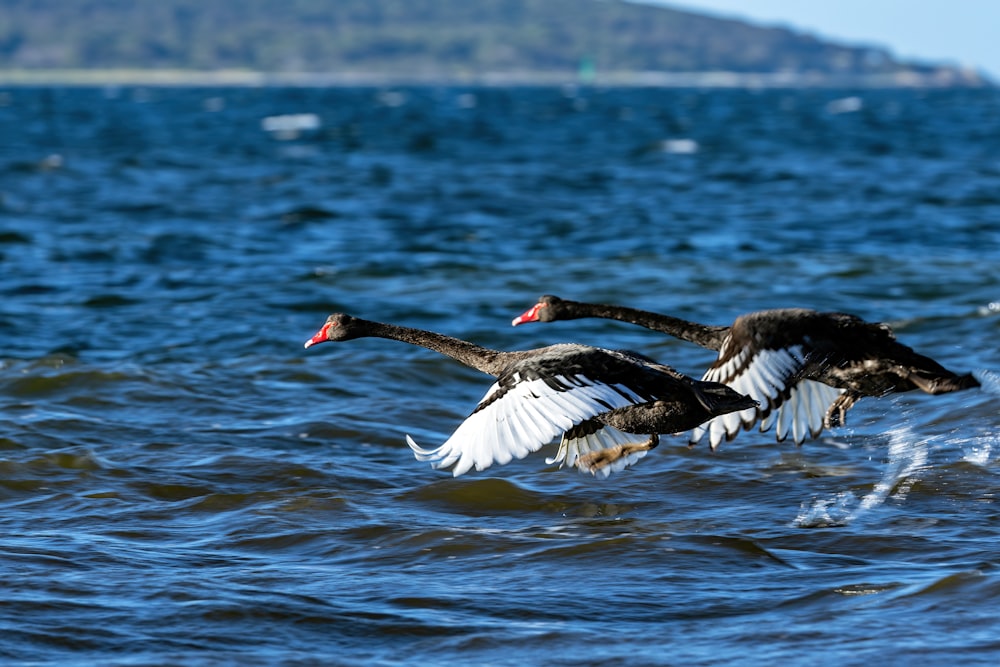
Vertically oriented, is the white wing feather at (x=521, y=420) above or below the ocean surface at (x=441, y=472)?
above

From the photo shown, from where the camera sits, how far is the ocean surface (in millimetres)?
5969

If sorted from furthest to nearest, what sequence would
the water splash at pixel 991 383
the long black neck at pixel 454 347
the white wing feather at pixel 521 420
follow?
1. the water splash at pixel 991 383
2. the long black neck at pixel 454 347
3. the white wing feather at pixel 521 420

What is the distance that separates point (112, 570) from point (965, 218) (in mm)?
18393

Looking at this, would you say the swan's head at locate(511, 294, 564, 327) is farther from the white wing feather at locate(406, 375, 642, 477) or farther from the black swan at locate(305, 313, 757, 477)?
the white wing feather at locate(406, 375, 642, 477)

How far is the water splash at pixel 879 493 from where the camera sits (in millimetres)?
7625

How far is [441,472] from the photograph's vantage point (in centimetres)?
876

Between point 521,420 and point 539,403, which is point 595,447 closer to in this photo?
point 539,403

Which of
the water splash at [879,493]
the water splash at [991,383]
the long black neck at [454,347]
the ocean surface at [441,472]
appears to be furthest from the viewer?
the water splash at [991,383]

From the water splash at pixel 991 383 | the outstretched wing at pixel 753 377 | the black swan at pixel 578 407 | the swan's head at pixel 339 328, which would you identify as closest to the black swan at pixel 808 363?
the outstretched wing at pixel 753 377

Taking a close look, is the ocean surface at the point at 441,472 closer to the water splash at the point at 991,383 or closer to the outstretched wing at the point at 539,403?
the water splash at the point at 991,383

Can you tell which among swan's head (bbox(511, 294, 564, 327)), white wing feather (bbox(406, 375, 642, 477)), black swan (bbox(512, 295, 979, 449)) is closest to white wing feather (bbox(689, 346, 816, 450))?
black swan (bbox(512, 295, 979, 449))

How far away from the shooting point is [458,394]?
1130 cm

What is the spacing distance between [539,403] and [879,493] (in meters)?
2.32

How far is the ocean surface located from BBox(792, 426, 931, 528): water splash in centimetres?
3
